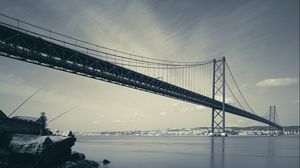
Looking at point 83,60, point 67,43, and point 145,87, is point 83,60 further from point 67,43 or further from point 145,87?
point 145,87

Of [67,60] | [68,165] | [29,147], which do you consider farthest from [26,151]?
[67,60]

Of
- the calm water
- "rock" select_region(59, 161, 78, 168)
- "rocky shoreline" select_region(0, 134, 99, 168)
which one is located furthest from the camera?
the calm water

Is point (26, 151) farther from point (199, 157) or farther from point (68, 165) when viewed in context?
point (199, 157)

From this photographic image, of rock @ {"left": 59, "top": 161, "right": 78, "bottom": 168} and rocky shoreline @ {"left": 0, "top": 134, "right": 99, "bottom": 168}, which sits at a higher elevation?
rocky shoreline @ {"left": 0, "top": 134, "right": 99, "bottom": 168}

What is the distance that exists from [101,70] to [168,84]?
874 inches

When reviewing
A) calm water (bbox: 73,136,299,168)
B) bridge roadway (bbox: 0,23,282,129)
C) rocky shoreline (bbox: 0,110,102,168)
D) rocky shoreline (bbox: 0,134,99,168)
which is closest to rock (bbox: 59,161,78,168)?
rocky shoreline (bbox: 0,110,102,168)

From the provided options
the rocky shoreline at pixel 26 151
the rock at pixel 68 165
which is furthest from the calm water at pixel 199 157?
the rocky shoreline at pixel 26 151

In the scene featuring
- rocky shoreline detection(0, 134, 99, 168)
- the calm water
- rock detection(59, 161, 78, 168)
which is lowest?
the calm water

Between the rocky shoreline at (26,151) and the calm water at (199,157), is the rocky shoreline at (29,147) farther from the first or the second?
the calm water at (199,157)

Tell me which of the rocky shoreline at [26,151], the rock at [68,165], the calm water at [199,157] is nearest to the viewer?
the rocky shoreline at [26,151]

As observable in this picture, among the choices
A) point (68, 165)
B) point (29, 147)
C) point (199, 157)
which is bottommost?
A: point (199, 157)

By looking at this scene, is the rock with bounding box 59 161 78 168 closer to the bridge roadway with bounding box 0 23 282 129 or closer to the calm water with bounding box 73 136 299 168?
the calm water with bounding box 73 136 299 168

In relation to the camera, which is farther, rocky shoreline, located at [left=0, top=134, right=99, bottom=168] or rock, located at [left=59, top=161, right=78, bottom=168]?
rock, located at [left=59, top=161, right=78, bottom=168]

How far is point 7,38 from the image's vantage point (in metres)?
32.3
